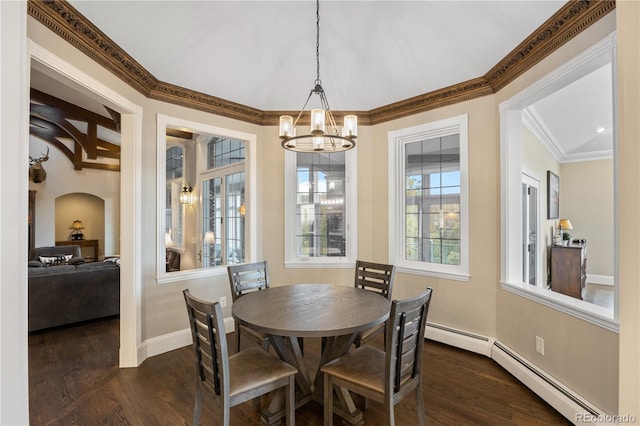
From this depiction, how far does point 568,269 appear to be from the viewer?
5078mm

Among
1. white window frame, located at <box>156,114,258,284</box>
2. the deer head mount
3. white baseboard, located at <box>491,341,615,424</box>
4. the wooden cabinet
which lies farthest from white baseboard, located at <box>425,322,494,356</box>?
the deer head mount

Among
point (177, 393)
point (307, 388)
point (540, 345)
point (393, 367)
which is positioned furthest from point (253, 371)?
point (540, 345)

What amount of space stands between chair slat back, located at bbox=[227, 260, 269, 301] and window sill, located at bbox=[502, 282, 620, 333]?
229 cm

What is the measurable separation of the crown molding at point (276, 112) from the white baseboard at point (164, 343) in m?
2.46

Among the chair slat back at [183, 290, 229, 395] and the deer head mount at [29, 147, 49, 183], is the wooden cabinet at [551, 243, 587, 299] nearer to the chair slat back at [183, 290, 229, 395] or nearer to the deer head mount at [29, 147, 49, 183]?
the chair slat back at [183, 290, 229, 395]

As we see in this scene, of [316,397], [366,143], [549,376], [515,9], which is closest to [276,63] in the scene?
[366,143]

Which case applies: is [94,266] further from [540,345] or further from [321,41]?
[540,345]

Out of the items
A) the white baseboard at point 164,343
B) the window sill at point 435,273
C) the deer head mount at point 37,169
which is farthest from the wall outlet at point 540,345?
the deer head mount at point 37,169

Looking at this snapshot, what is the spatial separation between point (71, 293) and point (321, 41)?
13.9 ft

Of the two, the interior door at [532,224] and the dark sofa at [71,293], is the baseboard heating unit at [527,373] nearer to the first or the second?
the interior door at [532,224]

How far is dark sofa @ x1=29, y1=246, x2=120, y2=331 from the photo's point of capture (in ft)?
12.2

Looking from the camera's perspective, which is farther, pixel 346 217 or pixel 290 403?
pixel 346 217

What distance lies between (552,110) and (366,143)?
2503 millimetres

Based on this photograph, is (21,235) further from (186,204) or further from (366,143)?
(186,204)
